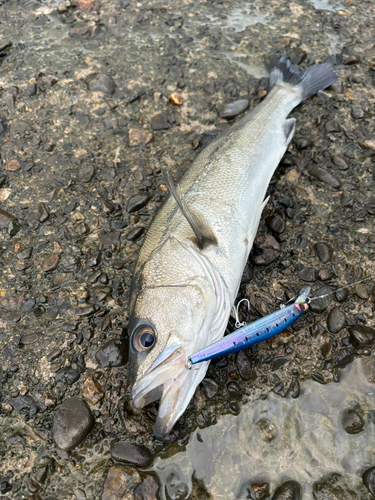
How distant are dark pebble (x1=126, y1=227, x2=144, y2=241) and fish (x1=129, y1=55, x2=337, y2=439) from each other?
14.7 inches

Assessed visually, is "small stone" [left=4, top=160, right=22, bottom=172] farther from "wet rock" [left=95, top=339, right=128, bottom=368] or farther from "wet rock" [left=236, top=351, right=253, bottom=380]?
"wet rock" [left=236, top=351, right=253, bottom=380]

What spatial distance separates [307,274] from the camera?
3361mm

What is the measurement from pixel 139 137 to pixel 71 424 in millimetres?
3338

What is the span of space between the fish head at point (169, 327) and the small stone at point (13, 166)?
2.37m

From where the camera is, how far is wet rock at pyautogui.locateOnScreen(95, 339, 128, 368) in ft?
9.89

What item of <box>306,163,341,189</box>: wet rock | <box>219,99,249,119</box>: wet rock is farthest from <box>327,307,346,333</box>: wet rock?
<box>219,99,249,119</box>: wet rock

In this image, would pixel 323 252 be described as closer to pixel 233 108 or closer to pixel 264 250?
pixel 264 250

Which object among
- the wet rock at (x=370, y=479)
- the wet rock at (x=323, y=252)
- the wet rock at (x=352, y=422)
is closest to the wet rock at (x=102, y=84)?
the wet rock at (x=323, y=252)

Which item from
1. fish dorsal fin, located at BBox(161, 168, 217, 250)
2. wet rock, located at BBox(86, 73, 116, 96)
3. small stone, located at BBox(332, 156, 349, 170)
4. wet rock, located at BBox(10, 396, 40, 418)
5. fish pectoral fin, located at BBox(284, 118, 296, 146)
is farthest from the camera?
wet rock, located at BBox(86, 73, 116, 96)

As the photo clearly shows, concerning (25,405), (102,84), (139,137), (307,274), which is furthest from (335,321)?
(102,84)

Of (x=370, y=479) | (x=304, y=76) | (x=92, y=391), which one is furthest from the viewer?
(x=304, y=76)

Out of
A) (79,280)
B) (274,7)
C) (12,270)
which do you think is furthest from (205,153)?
(274,7)

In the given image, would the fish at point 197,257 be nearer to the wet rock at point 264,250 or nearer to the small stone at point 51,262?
the wet rock at point 264,250

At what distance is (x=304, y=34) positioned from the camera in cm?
538
